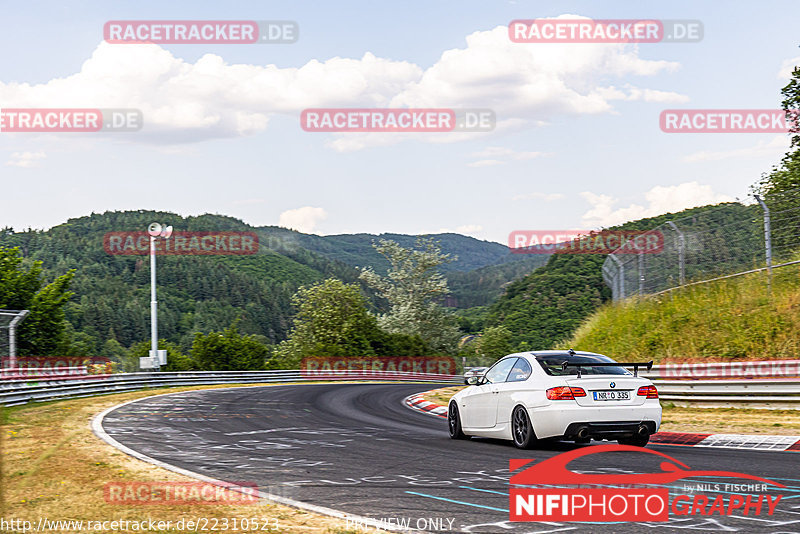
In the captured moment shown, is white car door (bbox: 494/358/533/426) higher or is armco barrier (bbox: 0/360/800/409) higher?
white car door (bbox: 494/358/533/426)

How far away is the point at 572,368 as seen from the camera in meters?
10.8

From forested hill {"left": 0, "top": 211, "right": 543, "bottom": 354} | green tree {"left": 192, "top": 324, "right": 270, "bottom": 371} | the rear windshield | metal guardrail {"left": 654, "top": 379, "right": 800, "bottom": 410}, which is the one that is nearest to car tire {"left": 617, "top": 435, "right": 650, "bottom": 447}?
the rear windshield

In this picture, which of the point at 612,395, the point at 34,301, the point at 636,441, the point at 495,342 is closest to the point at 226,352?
the point at 34,301

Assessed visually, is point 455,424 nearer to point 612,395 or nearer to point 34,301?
point 612,395

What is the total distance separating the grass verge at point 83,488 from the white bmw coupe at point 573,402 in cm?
457

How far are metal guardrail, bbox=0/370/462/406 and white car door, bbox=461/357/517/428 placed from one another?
13.4 metres

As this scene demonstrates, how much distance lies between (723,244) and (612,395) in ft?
33.2

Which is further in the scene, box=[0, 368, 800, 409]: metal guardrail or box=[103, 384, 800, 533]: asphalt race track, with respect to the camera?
box=[0, 368, 800, 409]: metal guardrail

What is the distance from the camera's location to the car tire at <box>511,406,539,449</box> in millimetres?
10328

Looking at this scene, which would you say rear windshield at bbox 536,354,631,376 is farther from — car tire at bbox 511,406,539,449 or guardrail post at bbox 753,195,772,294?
guardrail post at bbox 753,195,772,294

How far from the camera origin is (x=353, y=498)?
7.08m

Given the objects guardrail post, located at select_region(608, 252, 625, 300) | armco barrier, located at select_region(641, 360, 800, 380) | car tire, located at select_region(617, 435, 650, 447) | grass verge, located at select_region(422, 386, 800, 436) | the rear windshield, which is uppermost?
guardrail post, located at select_region(608, 252, 625, 300)

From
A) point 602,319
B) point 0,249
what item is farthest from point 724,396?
point 0,249

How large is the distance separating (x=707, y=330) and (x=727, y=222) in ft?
8.72
